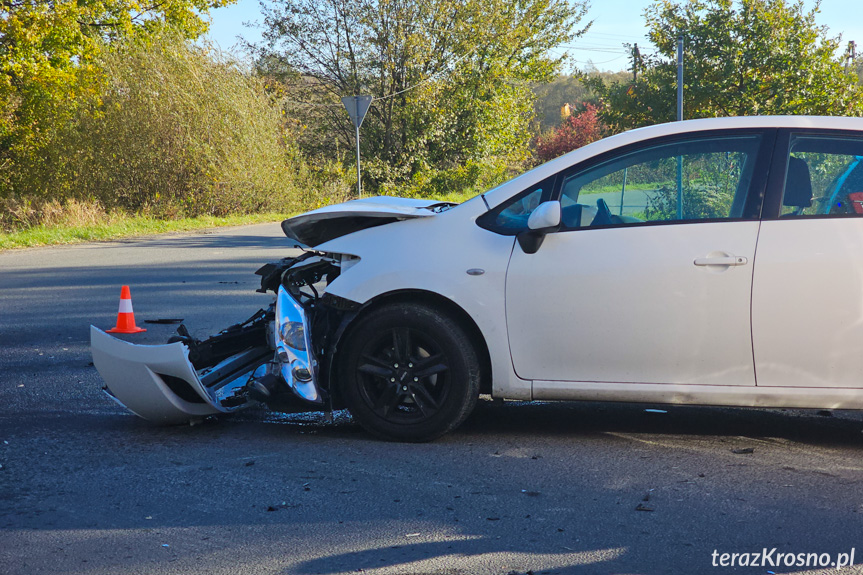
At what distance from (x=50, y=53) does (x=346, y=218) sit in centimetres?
2007

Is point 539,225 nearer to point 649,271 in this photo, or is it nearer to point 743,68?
point 649,271

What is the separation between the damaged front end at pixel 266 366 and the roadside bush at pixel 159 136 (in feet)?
63.7

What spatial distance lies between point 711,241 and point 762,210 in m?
0.31

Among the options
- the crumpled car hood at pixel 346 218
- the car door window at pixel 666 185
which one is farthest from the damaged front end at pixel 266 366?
the car door window at pixel 666 185

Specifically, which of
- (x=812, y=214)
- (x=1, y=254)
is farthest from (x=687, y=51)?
(x=812, y=214)

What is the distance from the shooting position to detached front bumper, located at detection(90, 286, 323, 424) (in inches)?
195

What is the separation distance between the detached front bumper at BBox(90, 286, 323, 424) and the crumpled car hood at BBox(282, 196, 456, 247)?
0.38 m

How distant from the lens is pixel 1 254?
1602cm

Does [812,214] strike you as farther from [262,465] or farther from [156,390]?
[156,390]

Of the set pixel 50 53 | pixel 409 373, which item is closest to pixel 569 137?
pixel 50 53

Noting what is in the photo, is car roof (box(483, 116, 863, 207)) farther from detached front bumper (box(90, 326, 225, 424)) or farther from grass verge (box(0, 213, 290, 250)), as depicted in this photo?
grass verge (box(0, 213, 290, 250))

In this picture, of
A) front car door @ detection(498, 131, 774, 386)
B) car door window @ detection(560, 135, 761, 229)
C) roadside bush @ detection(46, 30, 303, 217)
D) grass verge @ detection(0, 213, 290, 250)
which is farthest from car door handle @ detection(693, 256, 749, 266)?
roadside bush @ detection(46, 30, 303, 217)

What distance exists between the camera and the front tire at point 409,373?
4.84m

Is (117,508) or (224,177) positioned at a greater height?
(224,177)
